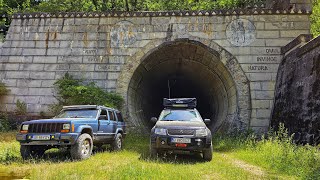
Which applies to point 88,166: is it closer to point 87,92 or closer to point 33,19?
point 87,92

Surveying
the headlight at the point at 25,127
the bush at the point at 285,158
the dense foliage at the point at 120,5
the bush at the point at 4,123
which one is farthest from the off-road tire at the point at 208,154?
the dense foliage at the point at 120,5

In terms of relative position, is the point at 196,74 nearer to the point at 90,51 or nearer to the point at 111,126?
the point at 90,51

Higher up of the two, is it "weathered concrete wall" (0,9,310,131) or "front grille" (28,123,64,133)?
"weathered concrete wall" (0,9,310,131)

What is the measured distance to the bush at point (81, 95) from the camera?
12547 millimetres

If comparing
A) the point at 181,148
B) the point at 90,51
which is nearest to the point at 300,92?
the point at 181,148

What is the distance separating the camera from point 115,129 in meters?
9.86

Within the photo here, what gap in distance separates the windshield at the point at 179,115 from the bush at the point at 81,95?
387 centimetres

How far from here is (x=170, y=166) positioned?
264 inches

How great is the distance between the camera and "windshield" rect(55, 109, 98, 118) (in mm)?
8829

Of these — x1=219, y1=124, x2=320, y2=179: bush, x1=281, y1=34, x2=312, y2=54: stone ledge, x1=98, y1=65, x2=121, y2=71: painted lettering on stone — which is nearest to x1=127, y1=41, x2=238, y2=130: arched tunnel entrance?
x1=98, y1=65, x2=121, y2=71: painted lettering on stone

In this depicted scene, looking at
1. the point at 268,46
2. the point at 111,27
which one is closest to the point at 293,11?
the point at 268,46

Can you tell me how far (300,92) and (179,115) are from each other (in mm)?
4844

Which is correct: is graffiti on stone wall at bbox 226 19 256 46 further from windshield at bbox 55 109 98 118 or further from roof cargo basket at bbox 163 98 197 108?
windshield at bbox 55 109 98 118

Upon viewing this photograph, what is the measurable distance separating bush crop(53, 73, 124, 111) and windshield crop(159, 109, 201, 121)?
3875 millimetres
